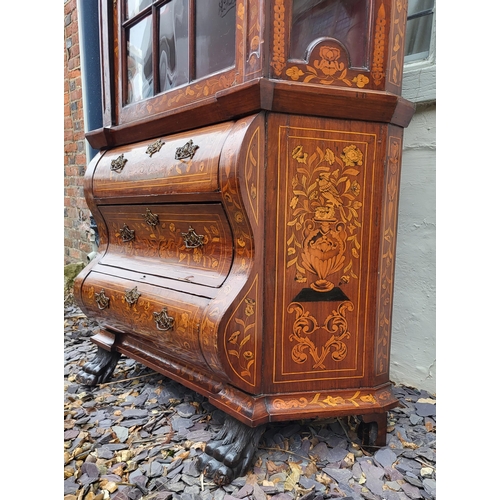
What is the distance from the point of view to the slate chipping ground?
49.6 inches

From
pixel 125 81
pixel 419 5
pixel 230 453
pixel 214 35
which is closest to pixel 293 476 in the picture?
pixel 230 453

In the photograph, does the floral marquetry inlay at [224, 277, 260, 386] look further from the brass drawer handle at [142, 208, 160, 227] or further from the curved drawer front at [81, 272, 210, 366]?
the brass drawer handle at [142, 208, 160, 227]

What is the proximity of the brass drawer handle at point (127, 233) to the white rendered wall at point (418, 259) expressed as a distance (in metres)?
1.22

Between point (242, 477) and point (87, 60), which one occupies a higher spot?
point (87, 60)

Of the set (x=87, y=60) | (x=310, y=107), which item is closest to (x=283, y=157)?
(x=310, y=107)

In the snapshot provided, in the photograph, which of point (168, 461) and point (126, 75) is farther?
point (126, 75)

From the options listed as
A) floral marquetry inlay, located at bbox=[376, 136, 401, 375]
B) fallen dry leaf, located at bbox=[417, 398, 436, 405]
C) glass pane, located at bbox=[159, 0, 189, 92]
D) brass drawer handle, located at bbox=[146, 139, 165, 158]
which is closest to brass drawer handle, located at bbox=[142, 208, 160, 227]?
brass drawer handle, located at bbox=[146, 139, 165, 158]

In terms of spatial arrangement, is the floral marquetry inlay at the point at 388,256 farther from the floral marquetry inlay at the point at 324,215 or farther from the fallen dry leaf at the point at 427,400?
the fallen dry leaf at the point at 427,400

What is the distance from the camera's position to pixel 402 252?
1948 mm

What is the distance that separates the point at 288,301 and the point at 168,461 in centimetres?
66

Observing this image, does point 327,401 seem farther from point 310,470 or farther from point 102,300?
point 102,300

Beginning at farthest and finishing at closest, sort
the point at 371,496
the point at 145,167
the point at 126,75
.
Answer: the point at 126,75 → the point at 145,167 → the point at 371,496

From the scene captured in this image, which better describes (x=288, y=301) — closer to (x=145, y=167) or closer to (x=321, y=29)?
(x=145, y=167)

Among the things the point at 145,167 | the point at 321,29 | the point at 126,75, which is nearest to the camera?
the point at 321,29
